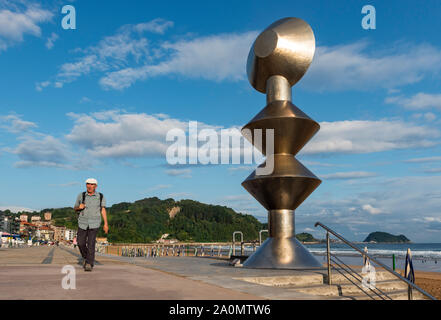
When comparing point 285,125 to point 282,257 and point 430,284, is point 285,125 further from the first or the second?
point 430,284

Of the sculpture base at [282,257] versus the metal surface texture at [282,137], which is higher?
the metal surface texture at [282,137]

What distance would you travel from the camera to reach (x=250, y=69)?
12.3 m

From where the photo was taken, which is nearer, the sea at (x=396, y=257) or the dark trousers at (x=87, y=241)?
the dark trousers at (x=87, y=241)

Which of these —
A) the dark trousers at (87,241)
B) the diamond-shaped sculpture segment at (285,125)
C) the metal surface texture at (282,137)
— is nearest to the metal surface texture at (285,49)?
the metal surface texture at (282,137)

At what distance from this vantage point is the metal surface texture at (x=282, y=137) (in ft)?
34.2

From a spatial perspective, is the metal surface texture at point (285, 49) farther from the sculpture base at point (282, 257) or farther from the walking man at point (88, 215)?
the walking man at point (88, 215)

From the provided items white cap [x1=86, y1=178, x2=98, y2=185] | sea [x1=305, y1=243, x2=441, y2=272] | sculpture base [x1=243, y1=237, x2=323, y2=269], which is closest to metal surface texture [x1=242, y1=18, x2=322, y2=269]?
sculpture base [x1=243, y1=237, x2=323, y2=269]

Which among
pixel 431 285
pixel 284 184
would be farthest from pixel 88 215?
pixel 431 285

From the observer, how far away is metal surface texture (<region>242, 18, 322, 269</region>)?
10430 millimetres

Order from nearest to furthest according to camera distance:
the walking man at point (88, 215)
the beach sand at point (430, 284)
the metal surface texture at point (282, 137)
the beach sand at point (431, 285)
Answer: the walking man at point (88, 215) < the metal surface texture at point (282, 137) < the beach sand at point (431, 285) < the beach sand at point (430, 284)

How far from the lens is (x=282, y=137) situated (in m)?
11.1

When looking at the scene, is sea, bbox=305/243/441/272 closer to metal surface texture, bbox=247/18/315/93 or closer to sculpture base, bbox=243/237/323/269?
sculpture base, bbox=243/237/323/269
